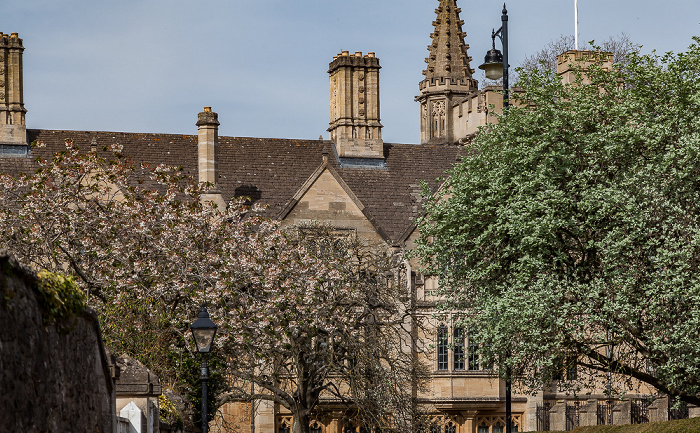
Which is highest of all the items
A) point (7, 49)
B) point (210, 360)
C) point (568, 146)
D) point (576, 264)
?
point (7, 49)

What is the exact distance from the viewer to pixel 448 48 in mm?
61031

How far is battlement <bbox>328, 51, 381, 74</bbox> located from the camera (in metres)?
47.1

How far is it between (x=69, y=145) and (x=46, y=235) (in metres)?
4.43

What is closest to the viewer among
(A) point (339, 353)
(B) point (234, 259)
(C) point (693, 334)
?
(C) point (693, 334)

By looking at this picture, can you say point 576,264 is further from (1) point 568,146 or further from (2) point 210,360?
(2) point 210,360

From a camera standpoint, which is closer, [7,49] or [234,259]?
[234,259]

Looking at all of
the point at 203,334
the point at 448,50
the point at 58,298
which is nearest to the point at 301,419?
the point at 203,334

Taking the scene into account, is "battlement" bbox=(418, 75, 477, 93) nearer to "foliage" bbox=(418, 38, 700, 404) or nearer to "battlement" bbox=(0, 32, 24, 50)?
"battlement" bbox=(0, 32, 24, 50)

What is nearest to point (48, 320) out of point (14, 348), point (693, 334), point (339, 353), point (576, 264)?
point (14, 348)

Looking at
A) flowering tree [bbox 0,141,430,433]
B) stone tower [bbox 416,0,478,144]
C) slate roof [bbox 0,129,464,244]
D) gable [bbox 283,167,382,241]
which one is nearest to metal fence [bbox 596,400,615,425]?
slate roof [bbox 0,129,464,244]

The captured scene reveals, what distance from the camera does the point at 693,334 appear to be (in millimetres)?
23562

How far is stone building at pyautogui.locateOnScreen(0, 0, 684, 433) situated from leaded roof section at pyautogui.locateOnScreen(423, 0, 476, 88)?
9.45 metres

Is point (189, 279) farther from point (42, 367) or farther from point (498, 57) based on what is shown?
point (42, 367)

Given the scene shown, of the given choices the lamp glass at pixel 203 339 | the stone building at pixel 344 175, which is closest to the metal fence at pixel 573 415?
the stone building at pixel 344 175
